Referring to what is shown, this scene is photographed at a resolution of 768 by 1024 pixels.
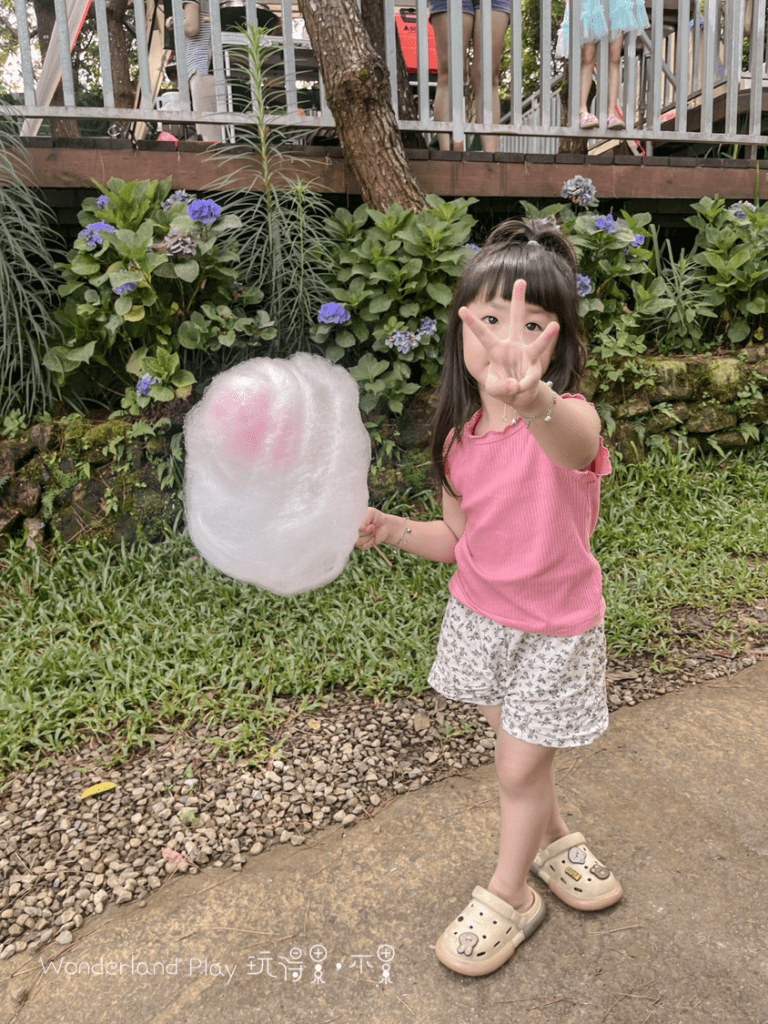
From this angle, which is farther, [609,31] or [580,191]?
[609,31]

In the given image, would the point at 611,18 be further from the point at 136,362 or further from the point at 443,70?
the point at 136,362

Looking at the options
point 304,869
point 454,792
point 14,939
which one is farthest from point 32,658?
point 454,792

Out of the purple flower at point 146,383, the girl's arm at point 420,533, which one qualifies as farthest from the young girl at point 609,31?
the girl's arm at point 420,533

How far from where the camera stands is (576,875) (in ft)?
6.13

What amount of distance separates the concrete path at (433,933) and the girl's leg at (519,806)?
153mm

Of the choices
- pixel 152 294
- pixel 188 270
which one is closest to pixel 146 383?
pixel 152 294

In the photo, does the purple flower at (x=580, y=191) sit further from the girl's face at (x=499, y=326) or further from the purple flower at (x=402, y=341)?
the girl's face at (x=499, y=326)

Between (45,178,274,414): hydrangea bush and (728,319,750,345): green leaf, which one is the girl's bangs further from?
(728,319,750,345): green leaf

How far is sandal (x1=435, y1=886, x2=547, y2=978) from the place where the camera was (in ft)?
5.55

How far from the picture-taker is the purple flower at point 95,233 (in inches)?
133

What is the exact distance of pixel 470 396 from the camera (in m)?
1.80

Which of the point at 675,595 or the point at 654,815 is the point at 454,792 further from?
the point at 675,595

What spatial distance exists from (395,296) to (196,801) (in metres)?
2.31

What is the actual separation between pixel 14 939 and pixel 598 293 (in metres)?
3.62
